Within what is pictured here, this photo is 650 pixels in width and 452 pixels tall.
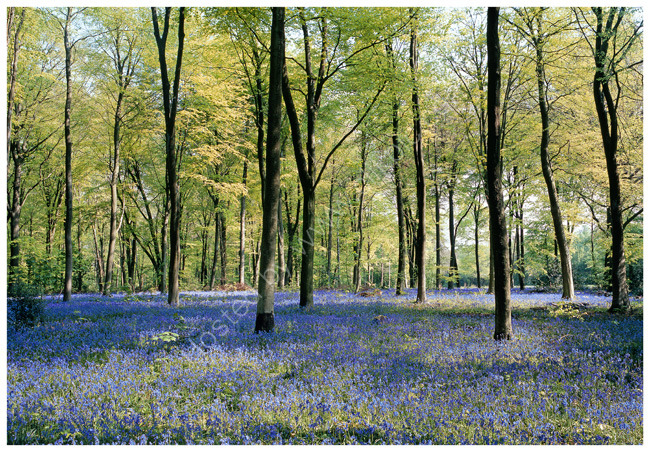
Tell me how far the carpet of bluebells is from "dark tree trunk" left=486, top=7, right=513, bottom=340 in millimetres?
603

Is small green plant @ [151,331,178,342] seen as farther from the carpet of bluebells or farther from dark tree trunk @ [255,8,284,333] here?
dark tree trunk @ [255,8,284,333]

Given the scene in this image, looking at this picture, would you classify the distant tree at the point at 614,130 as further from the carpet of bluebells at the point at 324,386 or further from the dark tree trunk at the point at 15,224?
the dark tree trunk at the point at 15,224

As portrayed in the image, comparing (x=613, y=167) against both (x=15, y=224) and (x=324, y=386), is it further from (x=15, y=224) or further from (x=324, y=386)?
(x=15, y=224)

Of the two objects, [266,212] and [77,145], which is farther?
[77,145]

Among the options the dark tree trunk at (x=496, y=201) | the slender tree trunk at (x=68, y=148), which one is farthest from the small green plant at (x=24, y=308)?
the dark tree trunk at (x=496, y=201)

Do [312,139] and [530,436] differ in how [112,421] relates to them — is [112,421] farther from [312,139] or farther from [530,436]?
[312,139]

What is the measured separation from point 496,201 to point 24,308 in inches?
424

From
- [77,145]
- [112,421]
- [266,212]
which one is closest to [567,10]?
[266,212]

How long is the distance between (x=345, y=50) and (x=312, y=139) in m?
3.06

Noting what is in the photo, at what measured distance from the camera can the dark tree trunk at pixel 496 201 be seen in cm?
680

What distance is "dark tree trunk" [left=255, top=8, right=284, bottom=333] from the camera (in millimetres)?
7328

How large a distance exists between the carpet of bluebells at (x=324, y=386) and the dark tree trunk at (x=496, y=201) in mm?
603

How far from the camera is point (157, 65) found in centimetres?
1888

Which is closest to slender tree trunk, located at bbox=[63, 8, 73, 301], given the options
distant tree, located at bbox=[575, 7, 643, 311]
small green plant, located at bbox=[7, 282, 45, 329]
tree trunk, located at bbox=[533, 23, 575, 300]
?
small green plant, located at bbox=[7, 282, 45, 329]
